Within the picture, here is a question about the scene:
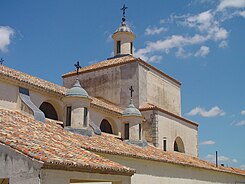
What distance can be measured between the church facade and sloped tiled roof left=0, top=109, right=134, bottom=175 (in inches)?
0.9

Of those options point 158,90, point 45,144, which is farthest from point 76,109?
point 158,90

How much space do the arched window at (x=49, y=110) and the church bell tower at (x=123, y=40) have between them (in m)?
Result: 9.55

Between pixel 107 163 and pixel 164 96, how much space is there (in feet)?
48.2

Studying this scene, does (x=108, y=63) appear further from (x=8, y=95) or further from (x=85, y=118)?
(x=8, y=95)

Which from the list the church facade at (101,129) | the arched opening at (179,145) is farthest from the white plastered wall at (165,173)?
the arched opening at (179,145)

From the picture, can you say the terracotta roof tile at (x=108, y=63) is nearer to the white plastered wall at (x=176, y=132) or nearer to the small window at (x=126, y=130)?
the white plastered wall at (x=176, y=132)

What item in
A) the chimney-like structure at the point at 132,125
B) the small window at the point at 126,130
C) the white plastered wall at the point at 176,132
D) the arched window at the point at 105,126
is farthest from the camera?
the white plastered wall at the point at 176,132

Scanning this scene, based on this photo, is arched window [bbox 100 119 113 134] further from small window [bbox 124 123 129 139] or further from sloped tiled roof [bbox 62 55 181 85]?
sloped tiled roof [bbox 62 55 181 85]

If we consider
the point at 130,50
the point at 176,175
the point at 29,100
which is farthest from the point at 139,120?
the point at 130,50

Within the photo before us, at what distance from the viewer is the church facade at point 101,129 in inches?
332

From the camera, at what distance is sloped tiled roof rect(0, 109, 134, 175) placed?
821 centimetres

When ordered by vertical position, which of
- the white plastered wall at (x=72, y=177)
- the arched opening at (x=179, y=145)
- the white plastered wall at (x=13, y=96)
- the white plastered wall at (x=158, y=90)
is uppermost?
the white plastered wall at (x=158, y=90)

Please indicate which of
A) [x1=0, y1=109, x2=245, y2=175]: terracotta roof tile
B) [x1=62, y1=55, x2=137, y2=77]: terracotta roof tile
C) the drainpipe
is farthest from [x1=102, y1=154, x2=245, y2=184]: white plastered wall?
[x1=62, y1=55, x2=137, y2=77]: terracotta roof tile

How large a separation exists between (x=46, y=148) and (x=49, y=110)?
6879mm
